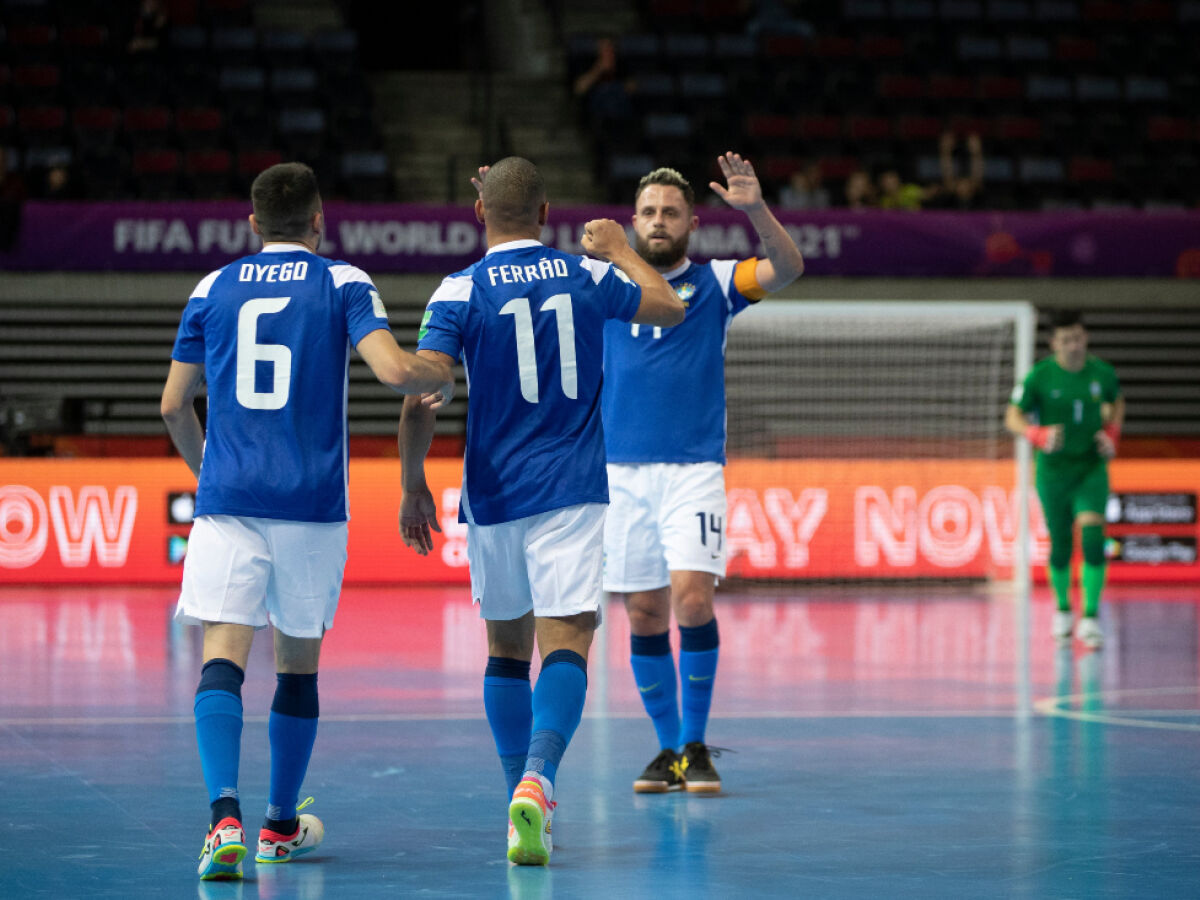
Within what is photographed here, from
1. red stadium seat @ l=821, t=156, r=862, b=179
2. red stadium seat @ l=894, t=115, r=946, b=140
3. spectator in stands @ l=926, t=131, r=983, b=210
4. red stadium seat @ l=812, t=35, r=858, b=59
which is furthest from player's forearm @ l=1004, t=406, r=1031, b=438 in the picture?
red stadium seat @ l=812, t=35, r=858, b=59

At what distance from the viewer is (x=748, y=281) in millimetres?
6293

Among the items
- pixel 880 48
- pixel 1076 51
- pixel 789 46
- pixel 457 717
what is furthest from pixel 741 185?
pixel 1076 51

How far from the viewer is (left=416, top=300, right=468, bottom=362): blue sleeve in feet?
15.9

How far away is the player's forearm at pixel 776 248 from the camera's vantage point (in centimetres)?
595

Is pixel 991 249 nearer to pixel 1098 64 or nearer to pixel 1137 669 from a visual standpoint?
pixel 1098 64

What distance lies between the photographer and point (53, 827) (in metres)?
5.28

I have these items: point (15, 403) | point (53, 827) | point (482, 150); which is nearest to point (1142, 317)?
point (482, 150)

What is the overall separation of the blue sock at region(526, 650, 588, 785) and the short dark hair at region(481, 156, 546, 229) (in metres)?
1.32

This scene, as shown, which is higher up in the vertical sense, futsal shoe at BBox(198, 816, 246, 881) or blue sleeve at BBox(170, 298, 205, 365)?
blue sleeve at BBox(170, 298, 205, 365)

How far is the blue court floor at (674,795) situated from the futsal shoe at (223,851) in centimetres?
5

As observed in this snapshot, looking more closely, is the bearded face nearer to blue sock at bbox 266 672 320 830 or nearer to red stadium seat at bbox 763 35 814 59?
blue sock at bbox 266 672 320 830

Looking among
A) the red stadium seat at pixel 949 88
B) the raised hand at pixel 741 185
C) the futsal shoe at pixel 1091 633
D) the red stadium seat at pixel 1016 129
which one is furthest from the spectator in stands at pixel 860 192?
the raised hand at pixel 741 185

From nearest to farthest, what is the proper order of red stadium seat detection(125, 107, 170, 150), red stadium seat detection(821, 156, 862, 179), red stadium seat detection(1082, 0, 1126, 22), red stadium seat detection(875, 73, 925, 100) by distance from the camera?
red stadium seat detection(125, 107, 170, 150), red stadium seat detection(821, 156, 862, 179), red stadium seat detection(875, 73, 925, 100), red stadium seat detection(1082, 0, 1126, 22)

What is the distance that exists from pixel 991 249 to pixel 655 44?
18.3 ft
